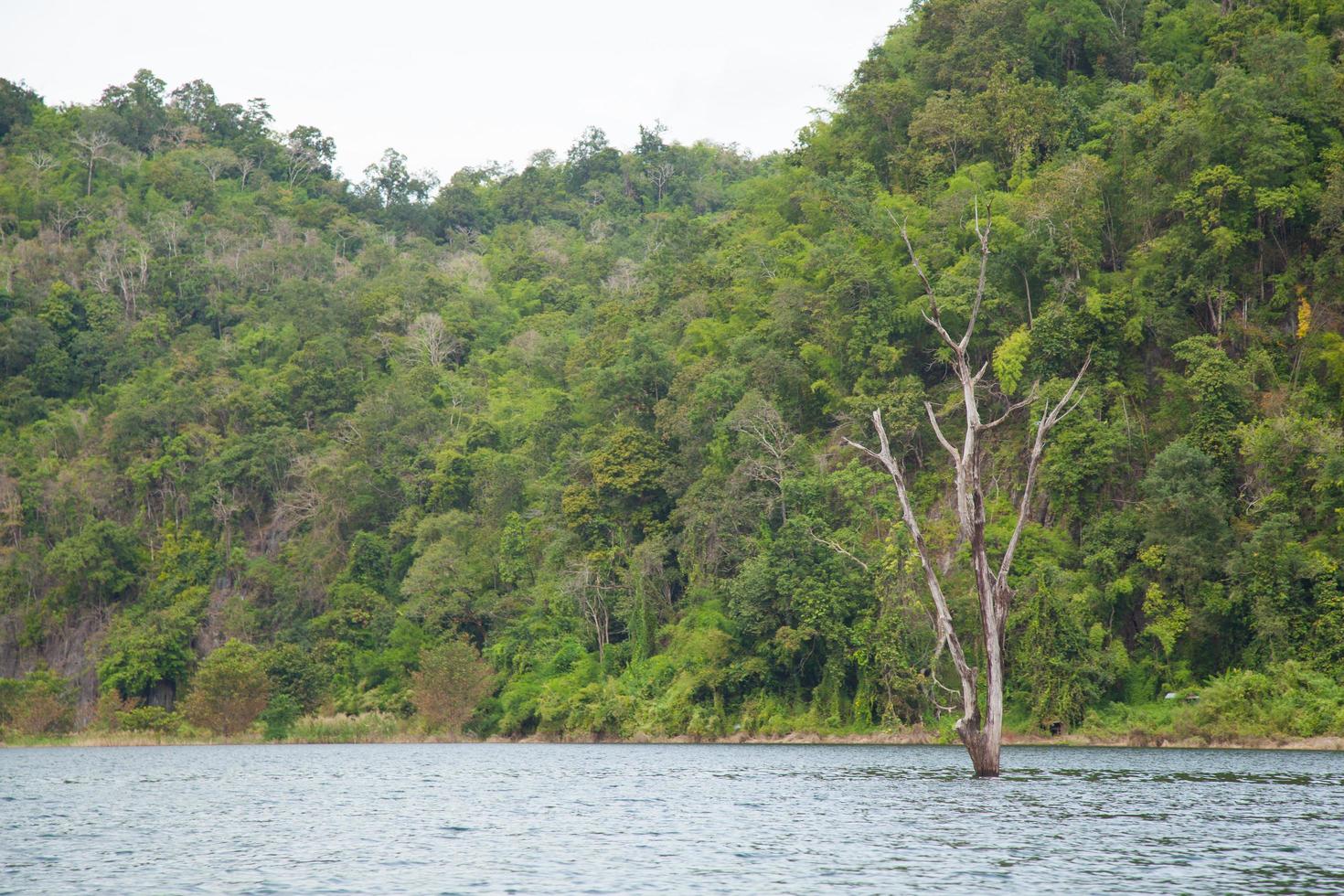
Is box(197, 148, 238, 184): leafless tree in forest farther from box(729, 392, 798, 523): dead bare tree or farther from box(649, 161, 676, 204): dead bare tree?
box(729, 392, 798, 523): dead bare tree

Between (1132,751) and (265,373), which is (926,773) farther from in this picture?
(265,373)

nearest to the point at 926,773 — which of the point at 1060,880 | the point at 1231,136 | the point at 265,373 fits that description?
the point at 1060,880

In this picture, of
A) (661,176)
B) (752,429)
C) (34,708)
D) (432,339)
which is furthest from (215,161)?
(752,429)

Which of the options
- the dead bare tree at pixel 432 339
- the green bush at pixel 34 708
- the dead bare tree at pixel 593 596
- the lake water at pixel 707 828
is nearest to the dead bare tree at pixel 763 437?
the dead bare tree at pixel 593 596

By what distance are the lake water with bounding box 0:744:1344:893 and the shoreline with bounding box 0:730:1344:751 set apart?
2.87 meters

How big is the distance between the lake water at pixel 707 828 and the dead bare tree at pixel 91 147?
8815cm

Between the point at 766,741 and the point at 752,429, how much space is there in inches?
539

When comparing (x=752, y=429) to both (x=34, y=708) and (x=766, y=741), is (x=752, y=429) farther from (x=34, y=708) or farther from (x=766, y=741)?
(x=34, y=708)

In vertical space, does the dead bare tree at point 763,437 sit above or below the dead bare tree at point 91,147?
below

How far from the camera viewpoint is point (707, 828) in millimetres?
21547

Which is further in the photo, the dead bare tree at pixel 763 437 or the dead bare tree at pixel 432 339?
the dead bare tree at pixel 432 339

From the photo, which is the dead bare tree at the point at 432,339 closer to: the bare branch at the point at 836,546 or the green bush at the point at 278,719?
the green bush at the point at 278,719

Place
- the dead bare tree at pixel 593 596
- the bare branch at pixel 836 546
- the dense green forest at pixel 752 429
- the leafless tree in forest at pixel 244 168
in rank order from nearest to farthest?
1. the bare branch at pixel 836 546
2. the dense green forest at pixel 752 429
3. the dead bare tree at pixel 593 596
4. the leafless tree in forest at pixel 244 168

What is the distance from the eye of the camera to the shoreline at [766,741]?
134 ft
